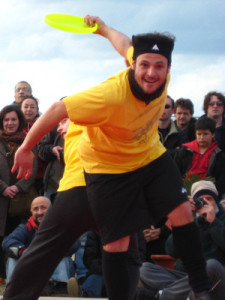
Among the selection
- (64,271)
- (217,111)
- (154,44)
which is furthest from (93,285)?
(154,44)

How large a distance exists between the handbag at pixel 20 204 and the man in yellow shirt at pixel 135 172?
10.1 feet

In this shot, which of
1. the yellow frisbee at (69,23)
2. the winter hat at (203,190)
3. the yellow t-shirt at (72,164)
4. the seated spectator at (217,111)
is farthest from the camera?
the seated spectator at (217,111)

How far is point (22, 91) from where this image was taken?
7824 millimetres

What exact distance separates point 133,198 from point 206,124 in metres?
2.81

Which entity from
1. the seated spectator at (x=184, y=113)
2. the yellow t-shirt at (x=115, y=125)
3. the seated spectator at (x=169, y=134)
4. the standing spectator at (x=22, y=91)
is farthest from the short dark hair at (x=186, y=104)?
the yellow t-shirt at (x=115, y=125)

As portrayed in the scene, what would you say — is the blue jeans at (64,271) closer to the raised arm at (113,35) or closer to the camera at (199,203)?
the camera at (199,203)

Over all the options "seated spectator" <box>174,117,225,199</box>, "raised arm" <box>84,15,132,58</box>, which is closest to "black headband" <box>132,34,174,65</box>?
"raised arm" <box>84,15,132,58</box>

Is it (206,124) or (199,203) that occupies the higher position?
(206,124)

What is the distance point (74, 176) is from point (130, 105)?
26.7 inches

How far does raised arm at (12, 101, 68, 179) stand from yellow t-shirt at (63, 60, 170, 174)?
0.06 m

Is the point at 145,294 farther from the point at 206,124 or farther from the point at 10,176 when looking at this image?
the point at 10,176

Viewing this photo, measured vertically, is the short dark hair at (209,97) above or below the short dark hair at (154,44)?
below

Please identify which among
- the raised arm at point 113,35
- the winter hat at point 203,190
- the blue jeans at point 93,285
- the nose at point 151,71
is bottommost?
the blue jeans at point 93,285

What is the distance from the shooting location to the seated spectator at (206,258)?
15.6ft
